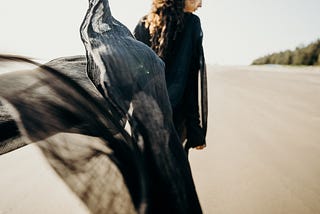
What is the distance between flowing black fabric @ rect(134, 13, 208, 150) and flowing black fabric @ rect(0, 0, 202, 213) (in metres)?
0.62

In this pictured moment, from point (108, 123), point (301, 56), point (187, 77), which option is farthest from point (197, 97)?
point (301, 56)

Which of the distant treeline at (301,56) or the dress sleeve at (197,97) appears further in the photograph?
the distant treeline at (301,56)

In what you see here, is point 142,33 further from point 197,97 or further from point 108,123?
point 108,123

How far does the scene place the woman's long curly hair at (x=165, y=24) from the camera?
160 centimetres

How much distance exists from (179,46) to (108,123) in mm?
830

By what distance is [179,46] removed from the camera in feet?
5.52

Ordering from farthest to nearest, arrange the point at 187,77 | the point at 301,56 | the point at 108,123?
1. the point at 301,56
2. the point at 187,77
3. the point at 108,123

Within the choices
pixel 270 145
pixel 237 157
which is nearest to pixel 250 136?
pixel 270 145

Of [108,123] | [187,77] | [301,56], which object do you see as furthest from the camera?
[301,56]

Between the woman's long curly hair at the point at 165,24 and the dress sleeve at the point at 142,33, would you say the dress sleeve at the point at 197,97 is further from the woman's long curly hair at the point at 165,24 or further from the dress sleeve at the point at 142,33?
the dress sleeve at the point at 142,33

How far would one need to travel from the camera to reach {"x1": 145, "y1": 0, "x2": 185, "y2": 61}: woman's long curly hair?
1.60m

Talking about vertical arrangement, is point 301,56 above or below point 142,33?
below

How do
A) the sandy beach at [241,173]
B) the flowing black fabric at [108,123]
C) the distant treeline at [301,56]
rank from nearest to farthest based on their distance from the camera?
the flowing black fabric at [108,123] < the sandy beach at [241,173] < the distant treeline at [301,56]

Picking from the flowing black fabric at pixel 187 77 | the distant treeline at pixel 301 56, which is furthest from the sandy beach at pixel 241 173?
the distant treeline at pixel 301 56
